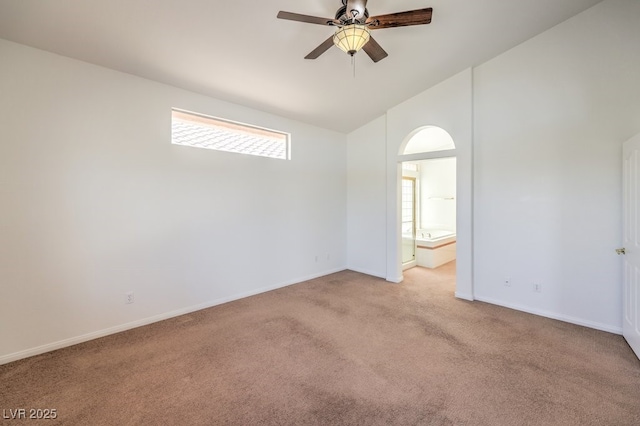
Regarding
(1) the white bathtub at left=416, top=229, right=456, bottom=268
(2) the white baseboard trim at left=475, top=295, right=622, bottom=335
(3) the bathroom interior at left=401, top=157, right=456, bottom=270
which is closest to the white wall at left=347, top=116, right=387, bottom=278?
(3) the bathroom interior at left=401, top=157, right=456, bottom=270

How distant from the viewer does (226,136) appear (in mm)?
3850

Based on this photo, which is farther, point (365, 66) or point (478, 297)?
Result: point (478, 297)

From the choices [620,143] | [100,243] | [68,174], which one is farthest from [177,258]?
[620,143]

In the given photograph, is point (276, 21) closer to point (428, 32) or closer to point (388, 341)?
point (428, 32)

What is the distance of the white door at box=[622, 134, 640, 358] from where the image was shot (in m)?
2.40

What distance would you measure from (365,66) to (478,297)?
11.7ft

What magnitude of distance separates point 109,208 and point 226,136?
5.63ft

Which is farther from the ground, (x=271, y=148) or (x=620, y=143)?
(x=271, y=148)

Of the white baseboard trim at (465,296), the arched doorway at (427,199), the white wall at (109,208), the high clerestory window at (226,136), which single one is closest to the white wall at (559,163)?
the white baseboard trim at (465,296)

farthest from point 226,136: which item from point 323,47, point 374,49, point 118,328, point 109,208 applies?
point 118,328

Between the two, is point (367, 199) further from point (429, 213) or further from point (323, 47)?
point (429, 213)

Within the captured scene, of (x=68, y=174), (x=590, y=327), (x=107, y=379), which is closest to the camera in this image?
(x=107, y=379)

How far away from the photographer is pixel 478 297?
3.85 meters

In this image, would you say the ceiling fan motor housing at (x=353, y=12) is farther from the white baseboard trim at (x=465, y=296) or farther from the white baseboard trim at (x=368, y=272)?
the white baseboard trim at (x=368, y=272)
